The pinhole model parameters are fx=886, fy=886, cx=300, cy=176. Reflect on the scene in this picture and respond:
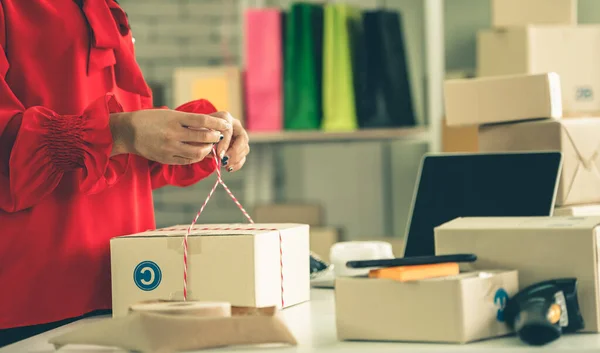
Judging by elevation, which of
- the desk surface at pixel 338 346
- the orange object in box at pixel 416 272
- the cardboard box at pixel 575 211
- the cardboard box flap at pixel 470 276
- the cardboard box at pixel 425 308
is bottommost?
the desk surface at pixel 338 346

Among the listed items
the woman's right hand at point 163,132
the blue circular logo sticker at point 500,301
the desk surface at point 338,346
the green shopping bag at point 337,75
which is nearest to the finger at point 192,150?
the woman's right hand at point 163,132

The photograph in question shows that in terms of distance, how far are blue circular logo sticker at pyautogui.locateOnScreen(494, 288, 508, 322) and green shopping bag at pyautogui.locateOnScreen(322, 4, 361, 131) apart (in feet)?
7.02

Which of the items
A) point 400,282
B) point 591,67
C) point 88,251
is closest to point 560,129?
point 400,282

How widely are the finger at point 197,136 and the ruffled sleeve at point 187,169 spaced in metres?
0.30

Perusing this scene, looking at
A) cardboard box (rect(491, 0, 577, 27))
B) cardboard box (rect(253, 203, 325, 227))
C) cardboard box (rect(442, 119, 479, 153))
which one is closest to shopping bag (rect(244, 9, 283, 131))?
cardboard box (rect(253, 203, 325, 227))

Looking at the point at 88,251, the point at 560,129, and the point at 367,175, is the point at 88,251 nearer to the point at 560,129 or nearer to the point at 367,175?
the point at 560,129

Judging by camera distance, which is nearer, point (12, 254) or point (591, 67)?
point (12, 254)

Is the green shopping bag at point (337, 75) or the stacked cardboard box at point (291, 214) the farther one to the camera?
the stacked cardboard box at point (291, 214)

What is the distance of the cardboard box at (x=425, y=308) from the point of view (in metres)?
1.01

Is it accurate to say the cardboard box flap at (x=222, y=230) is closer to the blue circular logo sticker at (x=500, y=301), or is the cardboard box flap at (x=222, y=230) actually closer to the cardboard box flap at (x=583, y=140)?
the blue circular logo sticker at (x=500, y=301)

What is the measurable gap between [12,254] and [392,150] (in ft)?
8.21

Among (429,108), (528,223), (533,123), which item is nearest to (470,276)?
(528,223)

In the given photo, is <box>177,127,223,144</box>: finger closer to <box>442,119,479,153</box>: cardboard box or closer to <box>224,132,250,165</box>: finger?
<box>224,132,250,165</box>: finger

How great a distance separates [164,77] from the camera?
401 centimetres
